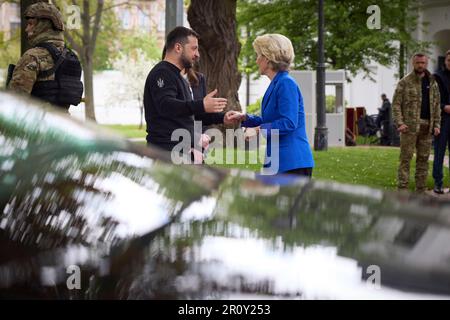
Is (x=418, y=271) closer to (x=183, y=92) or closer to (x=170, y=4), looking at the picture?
(x=183, y=92)

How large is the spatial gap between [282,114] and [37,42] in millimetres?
1768

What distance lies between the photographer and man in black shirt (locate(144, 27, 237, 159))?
5887 millimetres

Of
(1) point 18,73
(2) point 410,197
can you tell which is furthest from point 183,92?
(2) point 410,197

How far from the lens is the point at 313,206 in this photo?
5.86ft

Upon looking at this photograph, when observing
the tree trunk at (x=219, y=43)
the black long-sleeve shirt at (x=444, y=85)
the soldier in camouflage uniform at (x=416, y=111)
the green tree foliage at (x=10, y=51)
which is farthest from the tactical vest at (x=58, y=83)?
the green tree foliage at (x=10, y=51)

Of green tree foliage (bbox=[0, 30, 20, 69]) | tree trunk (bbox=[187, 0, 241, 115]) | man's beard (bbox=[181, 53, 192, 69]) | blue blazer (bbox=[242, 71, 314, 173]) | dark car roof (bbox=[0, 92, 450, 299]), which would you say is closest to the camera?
dark car roof (bbox=[0, 92, 450, 299])

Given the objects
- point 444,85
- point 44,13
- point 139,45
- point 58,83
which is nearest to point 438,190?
point 444,85

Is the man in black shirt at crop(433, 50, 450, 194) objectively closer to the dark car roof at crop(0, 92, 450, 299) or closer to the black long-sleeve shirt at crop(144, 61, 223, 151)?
the black long-sleeve shirt at crop(144, 61, 223, 151)

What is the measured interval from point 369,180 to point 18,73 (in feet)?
28.4

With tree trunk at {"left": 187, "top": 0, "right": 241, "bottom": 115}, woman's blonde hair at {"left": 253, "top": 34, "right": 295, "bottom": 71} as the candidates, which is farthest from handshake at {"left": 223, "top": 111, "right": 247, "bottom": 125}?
tree trunk at {"left": 187, "top": 0, "right": 241, "bottom": 115}

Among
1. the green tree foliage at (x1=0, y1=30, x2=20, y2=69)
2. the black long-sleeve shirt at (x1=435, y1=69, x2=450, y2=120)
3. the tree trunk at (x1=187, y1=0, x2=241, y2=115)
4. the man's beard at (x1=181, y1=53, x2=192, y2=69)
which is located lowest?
the man's beard at (x1=181, y1=53, x2=192, y2=69)

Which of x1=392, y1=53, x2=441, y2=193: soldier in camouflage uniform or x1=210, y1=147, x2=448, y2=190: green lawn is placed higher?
x1=392, y1=53, x2=441, y2=193: soldier in camouflage uniform

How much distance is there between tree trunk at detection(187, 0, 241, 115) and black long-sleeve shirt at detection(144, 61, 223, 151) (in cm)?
1323

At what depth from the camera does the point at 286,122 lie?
5.59m
